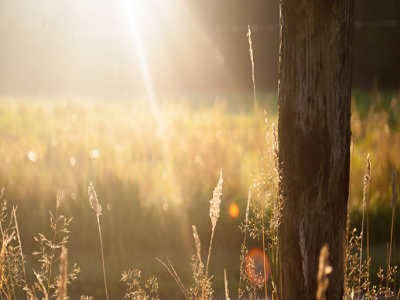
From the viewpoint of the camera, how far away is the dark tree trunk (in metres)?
2.59

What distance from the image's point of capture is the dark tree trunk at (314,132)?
2588 millimetres

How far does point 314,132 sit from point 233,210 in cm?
310

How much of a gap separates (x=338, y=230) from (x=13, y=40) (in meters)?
17.5

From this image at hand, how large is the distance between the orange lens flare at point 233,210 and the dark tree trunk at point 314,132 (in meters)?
2.87

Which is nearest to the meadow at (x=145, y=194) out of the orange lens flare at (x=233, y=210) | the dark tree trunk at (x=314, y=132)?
the orange lens flare at (x=233, y=210)

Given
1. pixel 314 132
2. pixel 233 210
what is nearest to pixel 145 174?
pixel 233 210

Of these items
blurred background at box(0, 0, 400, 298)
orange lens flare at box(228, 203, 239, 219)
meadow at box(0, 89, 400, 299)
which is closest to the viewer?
meadow at box(0, 89, 400, 299)

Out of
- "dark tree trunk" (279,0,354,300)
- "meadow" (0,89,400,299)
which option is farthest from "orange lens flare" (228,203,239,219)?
"dark tree trunk" (279,0,354,300)

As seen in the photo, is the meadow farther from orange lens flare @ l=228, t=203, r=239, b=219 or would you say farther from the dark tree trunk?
the dark tree trunk

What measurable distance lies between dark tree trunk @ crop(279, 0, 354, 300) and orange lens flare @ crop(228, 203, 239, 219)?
287 centimetres

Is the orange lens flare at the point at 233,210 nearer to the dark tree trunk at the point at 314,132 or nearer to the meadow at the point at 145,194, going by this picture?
the meadow at the point at 145,194

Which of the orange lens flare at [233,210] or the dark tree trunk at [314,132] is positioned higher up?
the dark tree trunk at [314,132]

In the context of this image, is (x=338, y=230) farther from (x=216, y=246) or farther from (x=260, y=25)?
(x=260, y=25)

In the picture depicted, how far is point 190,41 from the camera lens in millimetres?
19016
